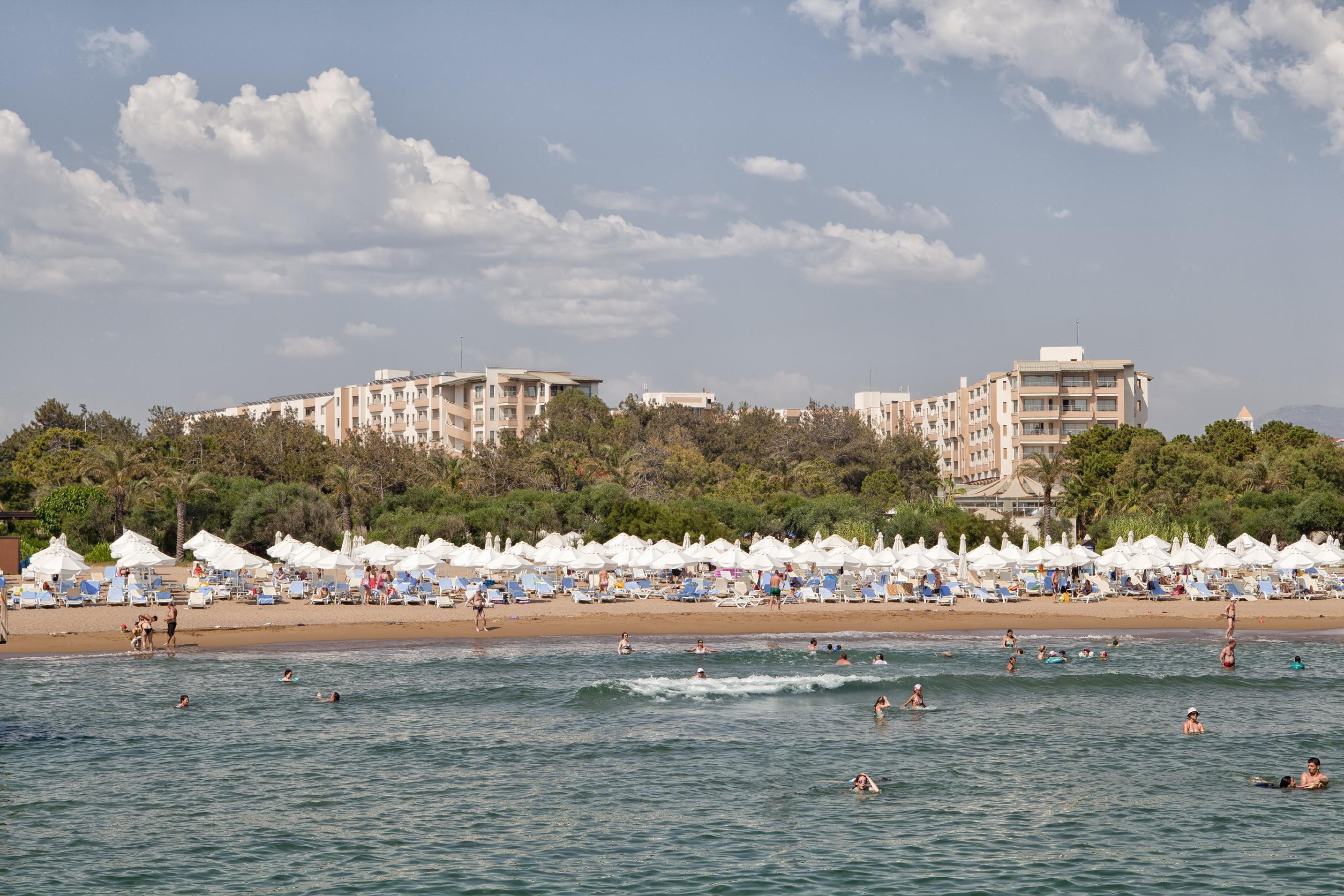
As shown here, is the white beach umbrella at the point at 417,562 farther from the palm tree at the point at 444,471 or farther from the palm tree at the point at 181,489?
the palm tree at the point at 444,471

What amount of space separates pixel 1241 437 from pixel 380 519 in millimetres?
48563

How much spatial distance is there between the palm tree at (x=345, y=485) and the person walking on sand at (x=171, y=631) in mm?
23136

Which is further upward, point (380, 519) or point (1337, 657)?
point (380, 519)

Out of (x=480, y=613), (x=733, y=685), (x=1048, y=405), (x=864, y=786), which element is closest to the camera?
(x=864, y=786)

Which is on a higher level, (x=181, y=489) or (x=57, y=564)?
(x=181, y=489)

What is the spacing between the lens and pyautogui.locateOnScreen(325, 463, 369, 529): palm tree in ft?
187

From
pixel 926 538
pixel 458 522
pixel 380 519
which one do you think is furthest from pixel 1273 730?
pixel 380 519

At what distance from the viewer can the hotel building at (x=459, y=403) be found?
9775 centimetres

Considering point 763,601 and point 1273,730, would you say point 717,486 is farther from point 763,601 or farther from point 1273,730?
point 1273,730

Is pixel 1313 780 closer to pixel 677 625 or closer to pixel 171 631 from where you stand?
pixel 677 625

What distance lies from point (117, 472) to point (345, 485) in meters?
9.59

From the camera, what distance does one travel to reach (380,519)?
5612 centimetres

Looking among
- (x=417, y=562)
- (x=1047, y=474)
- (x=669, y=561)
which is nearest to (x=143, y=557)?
(x=417, y=562)

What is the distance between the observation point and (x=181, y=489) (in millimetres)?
52750
